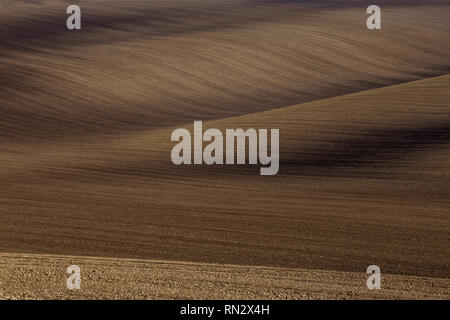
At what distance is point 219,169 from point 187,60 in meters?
21.8

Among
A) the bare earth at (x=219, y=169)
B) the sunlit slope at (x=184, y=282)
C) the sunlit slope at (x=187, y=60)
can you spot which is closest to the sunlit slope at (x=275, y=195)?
the bare earth at (x=219, y=169)

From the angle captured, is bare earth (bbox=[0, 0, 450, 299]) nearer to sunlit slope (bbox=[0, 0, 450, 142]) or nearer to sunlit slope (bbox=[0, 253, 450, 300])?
sunlit slope (bbox=[0, 253, 450, 300])

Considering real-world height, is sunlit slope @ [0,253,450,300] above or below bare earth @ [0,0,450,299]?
below

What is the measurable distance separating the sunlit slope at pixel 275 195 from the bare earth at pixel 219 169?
0.23 ft

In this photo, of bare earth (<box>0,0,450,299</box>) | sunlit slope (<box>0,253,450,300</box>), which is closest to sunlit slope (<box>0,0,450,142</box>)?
bare earth (<box>0,0,450,299</box>)

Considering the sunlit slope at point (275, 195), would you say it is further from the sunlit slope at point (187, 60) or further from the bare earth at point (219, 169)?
the sunlit slope at point (187, 60)

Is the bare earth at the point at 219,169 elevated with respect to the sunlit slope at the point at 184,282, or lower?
elevated

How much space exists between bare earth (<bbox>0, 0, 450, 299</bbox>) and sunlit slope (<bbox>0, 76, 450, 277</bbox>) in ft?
0.23

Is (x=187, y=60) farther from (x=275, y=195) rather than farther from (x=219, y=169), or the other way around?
(x=275, y=195)

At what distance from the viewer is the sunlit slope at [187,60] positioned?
110ft

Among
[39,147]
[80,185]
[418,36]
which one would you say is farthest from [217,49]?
[80,185]

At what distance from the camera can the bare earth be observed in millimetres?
11571

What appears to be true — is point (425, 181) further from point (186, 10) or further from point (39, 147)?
point (186, 10)

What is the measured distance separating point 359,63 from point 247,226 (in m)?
32.0
